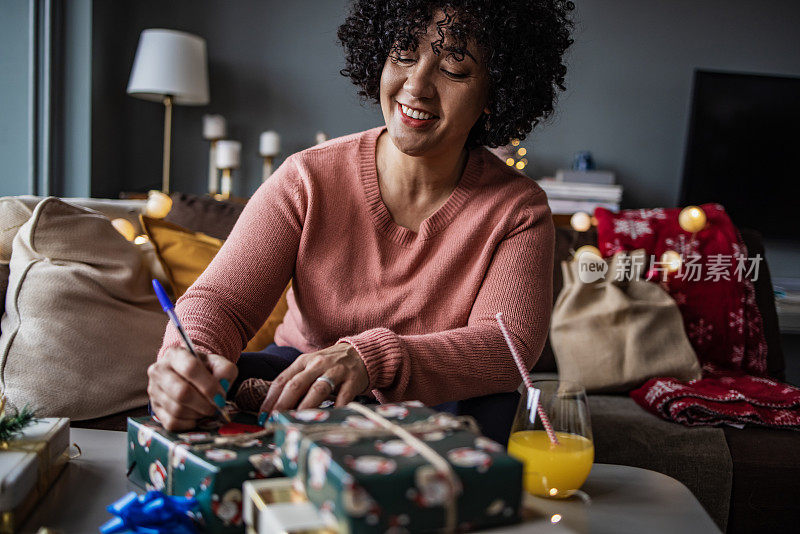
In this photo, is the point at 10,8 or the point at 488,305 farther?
the point at 10,8

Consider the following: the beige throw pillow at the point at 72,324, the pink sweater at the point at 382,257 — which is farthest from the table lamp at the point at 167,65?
the pink sweater at the point at 382,257

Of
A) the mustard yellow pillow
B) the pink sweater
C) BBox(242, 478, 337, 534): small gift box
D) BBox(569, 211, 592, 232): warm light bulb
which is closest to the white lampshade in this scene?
the mustard yellow pillow

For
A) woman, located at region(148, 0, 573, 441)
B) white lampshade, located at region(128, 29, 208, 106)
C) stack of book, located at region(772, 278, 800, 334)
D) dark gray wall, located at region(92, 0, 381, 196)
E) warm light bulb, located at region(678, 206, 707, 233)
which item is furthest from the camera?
dark gray wall, located at region(92, 0, 381, 196)

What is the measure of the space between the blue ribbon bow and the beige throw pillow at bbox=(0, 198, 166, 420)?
78 centimetres

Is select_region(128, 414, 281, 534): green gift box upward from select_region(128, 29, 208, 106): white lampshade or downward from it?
downward

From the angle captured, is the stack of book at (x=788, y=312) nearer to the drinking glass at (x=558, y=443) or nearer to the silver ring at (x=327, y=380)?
the drinking glass at (x=558, y=443)

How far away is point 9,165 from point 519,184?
212 centimetres

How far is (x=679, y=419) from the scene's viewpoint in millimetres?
1693

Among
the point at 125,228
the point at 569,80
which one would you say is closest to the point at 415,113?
the point at 125,228

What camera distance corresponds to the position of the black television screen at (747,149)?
3539 mm

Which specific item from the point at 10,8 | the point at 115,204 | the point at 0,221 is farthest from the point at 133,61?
the point at 0,221

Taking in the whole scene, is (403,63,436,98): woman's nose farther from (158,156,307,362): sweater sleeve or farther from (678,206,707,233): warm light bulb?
(678,206,707,233): warm light bulb

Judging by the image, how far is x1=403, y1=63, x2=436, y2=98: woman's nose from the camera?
1.21 m

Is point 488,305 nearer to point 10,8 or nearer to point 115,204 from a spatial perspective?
point 115,204
